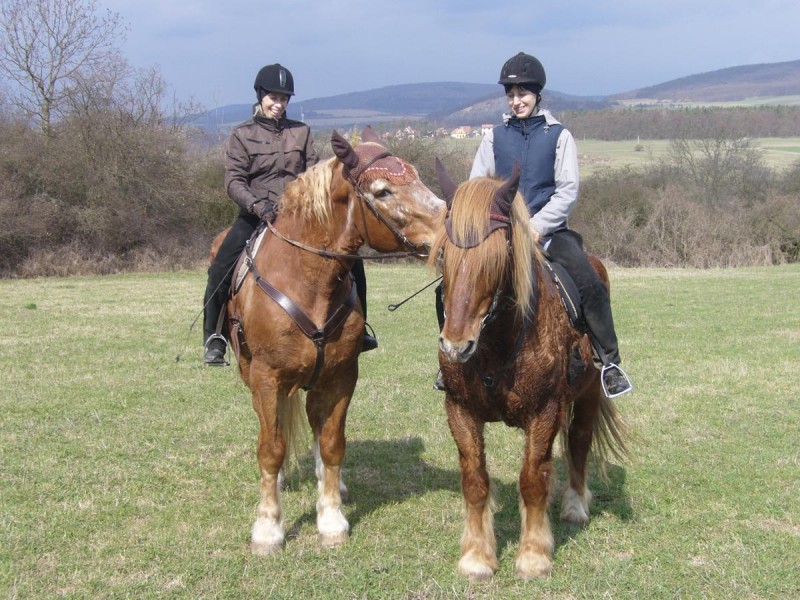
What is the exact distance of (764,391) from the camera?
29.5ft

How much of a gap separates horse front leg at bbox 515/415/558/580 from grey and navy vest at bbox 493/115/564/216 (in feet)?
4.97

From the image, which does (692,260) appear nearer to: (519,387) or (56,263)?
(56,263)

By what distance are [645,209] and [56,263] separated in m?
26.1

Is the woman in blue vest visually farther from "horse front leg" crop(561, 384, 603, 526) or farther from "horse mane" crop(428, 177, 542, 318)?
"horse mane" crop(428, 177, 542, 318)

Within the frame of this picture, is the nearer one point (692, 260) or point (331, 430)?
point (331, 430)

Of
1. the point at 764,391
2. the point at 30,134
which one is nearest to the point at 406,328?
the point at 764,391

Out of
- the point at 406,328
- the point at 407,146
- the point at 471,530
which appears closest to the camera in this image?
the point at 471,530

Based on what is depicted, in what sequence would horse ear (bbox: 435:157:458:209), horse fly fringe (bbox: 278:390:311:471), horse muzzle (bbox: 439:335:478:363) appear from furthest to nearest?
1. horse fly fringe (bbox: 278:390:311:471)
2. horse ear (bbox: 435:157:458:209)
3. horse muzzle (bbox: 439:335:478:363)

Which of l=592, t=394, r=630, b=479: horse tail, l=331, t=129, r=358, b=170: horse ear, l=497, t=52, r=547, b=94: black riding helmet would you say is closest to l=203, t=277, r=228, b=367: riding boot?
l=331, t=129, r=358, b=170: horse ear

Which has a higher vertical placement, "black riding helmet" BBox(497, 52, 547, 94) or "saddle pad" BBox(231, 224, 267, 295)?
"black riding helmet" BBox(497, 52, 547, 94)

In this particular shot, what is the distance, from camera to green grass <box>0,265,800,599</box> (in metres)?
4.45

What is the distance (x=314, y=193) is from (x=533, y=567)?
266cm

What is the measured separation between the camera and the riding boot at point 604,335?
4.79m

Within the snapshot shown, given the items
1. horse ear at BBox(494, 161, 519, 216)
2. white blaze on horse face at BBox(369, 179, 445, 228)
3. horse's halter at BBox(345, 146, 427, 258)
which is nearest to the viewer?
horse ear at BBox(494, 161, 519, 216)
